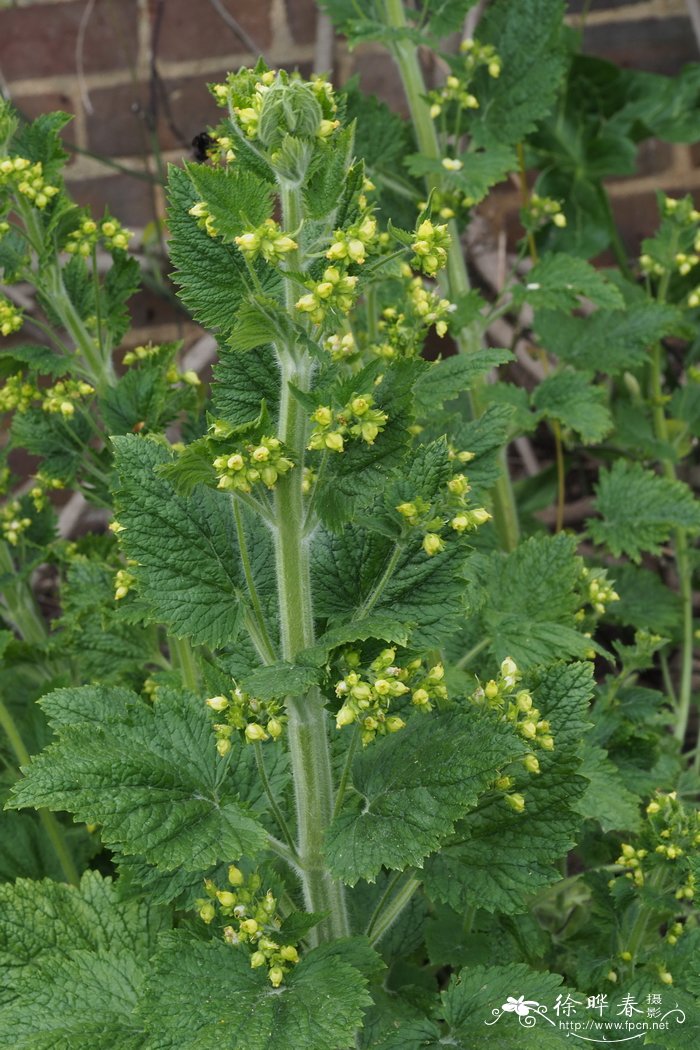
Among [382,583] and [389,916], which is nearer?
[382,583]

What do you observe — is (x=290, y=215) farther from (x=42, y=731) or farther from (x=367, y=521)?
(x=42, y=731)

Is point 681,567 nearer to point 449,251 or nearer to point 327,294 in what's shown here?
point 449,251

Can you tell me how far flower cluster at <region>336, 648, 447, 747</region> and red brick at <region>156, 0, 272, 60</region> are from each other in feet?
6.34

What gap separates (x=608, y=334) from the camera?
2.09 meters

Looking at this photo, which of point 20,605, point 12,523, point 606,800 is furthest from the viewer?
point 20,605

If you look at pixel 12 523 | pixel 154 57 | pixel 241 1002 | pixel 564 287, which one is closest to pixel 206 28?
pixel 154 57

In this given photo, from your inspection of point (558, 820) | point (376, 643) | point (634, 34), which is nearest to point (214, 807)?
point (376, 643)

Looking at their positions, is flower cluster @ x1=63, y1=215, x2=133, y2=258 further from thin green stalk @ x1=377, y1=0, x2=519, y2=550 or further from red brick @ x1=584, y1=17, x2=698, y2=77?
red brick @ x1=584, y1=17, x2=698, y2=77

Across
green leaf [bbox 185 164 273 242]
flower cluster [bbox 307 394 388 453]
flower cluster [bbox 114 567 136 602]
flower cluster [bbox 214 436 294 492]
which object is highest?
green leaf [bbox 185 164 273 242]

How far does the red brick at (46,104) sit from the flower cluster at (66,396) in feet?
3.98

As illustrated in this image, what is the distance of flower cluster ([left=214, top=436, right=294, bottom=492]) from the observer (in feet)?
3.07

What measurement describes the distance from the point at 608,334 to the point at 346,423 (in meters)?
1.25

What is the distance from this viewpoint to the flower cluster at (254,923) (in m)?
1.05

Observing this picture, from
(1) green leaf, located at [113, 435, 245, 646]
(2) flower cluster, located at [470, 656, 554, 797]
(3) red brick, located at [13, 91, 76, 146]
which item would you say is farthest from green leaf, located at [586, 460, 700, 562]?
(3) red brick, located at [13, 91, 76, 146]
